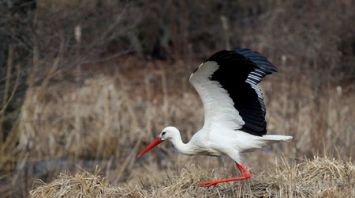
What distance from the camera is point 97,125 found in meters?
13.1

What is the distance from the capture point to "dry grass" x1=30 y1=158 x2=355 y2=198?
7.46 m

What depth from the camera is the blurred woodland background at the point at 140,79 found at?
10.1 meters

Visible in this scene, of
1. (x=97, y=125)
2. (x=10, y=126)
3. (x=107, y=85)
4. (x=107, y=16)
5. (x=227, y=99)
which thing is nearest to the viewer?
(x=227, y=99)

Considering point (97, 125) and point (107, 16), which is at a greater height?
point (107, 16)

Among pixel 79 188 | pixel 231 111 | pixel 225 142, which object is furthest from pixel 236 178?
pixel 79 188

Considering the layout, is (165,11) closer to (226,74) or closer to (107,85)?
(107,85)

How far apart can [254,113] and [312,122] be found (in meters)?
3.62

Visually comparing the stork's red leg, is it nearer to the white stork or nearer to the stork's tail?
the white stork

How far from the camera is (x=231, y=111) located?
8039mm

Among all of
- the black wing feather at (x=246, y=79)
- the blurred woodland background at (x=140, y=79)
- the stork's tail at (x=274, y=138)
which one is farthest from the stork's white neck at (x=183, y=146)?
the blurred woodland background at (x=140, y=79)

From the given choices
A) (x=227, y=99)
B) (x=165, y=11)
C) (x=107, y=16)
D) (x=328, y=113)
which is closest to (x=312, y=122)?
(x=328, y=113)

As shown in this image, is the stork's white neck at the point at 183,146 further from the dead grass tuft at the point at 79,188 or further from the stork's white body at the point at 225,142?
the dead grass tuft at the point at 79,188

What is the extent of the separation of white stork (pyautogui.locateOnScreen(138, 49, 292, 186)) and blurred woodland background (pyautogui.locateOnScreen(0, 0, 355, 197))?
0.79m

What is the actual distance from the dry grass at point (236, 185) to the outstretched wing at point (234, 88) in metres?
0.51
